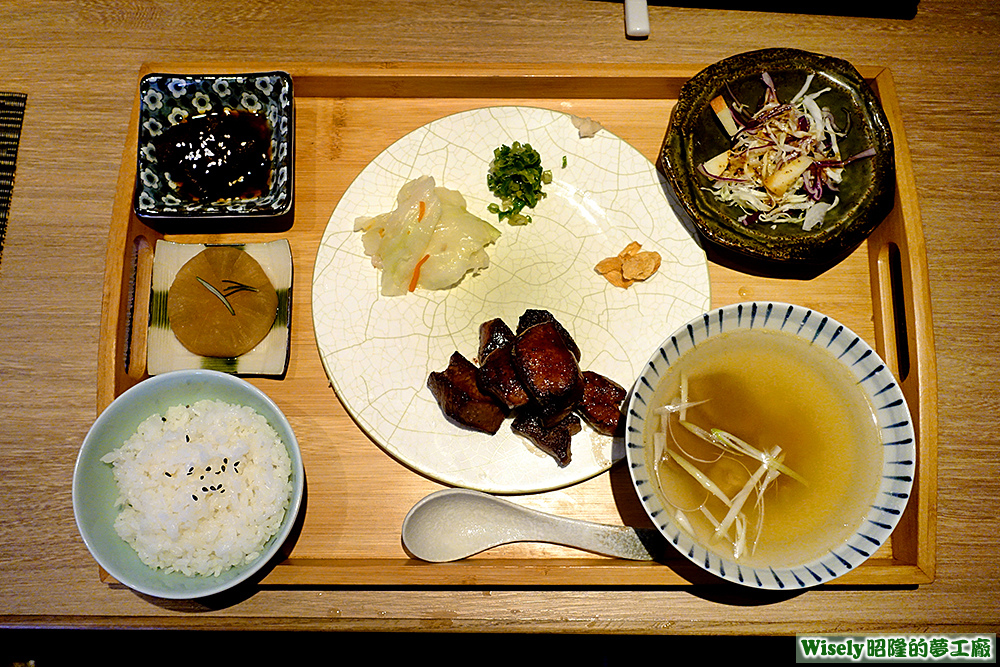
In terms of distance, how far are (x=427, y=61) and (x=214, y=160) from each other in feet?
2.99

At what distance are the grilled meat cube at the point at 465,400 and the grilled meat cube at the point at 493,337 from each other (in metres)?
0.07

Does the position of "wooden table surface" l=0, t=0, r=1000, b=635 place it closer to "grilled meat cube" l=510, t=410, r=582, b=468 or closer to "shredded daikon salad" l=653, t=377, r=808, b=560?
"shredded daikon salad" l=653, t=377, r=808, b=560

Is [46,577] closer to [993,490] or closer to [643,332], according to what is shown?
[643,332]

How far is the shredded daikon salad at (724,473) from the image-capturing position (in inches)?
73.2

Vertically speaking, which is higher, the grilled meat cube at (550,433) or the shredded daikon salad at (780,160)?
the shredded daikon salad at (780,160)

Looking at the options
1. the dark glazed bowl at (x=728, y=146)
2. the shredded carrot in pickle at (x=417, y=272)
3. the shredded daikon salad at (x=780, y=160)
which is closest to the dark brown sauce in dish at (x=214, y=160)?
the shredded carrot in pickle at (x=417, y=272)

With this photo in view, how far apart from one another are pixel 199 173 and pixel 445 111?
933 millimetres

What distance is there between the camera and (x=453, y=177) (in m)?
2.37

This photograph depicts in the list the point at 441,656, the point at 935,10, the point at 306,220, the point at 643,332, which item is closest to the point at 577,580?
the point at 643,332

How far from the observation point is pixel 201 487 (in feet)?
6.50

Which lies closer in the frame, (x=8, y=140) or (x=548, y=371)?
(x=548, y=371)

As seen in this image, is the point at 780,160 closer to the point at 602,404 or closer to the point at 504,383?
the point at 602,404

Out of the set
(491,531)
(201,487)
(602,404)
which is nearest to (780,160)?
(602,404)

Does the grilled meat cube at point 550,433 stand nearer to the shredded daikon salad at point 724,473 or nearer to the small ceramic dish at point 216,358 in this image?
the shredded daikon salad at point 724,473
